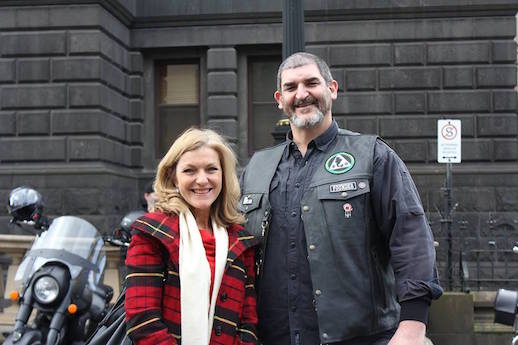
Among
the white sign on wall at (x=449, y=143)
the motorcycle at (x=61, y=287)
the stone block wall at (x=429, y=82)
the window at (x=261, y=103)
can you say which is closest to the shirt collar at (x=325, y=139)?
the motorcycle at (x=61, y=287)

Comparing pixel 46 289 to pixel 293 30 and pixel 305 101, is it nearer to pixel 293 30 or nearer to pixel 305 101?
pixel 305 101

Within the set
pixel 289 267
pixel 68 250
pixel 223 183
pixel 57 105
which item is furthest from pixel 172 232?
pixel 57 105

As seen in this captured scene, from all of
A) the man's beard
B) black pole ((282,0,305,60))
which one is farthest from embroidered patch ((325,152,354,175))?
black pole ((282,0,305,60))

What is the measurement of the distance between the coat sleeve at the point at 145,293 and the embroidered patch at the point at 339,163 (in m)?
0.70

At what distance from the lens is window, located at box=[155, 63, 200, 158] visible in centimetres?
1308

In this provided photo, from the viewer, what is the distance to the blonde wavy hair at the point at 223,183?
2.38 meters

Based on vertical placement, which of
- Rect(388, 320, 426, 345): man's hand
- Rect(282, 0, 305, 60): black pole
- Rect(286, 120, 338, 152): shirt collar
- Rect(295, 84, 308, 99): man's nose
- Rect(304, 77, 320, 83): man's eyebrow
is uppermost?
Rect(282, 0, 305, 60): black pole

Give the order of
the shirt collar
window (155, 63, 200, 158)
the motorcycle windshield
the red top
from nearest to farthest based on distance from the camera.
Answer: the red top, the shirt collar, the motorcycle windshield, window (155, 63, 200, 158)

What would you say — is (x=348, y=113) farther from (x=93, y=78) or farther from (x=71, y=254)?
(x=71, y=254)

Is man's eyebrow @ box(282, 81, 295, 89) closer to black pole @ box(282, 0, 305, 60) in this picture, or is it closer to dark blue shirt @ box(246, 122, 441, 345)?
dark blue shirt @ box(246, 122, 441, 345)

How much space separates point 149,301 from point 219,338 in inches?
11.4

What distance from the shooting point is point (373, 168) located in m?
2.33

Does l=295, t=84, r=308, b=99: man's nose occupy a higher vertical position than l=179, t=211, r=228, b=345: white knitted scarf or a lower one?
higher

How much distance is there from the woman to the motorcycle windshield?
226 cm
